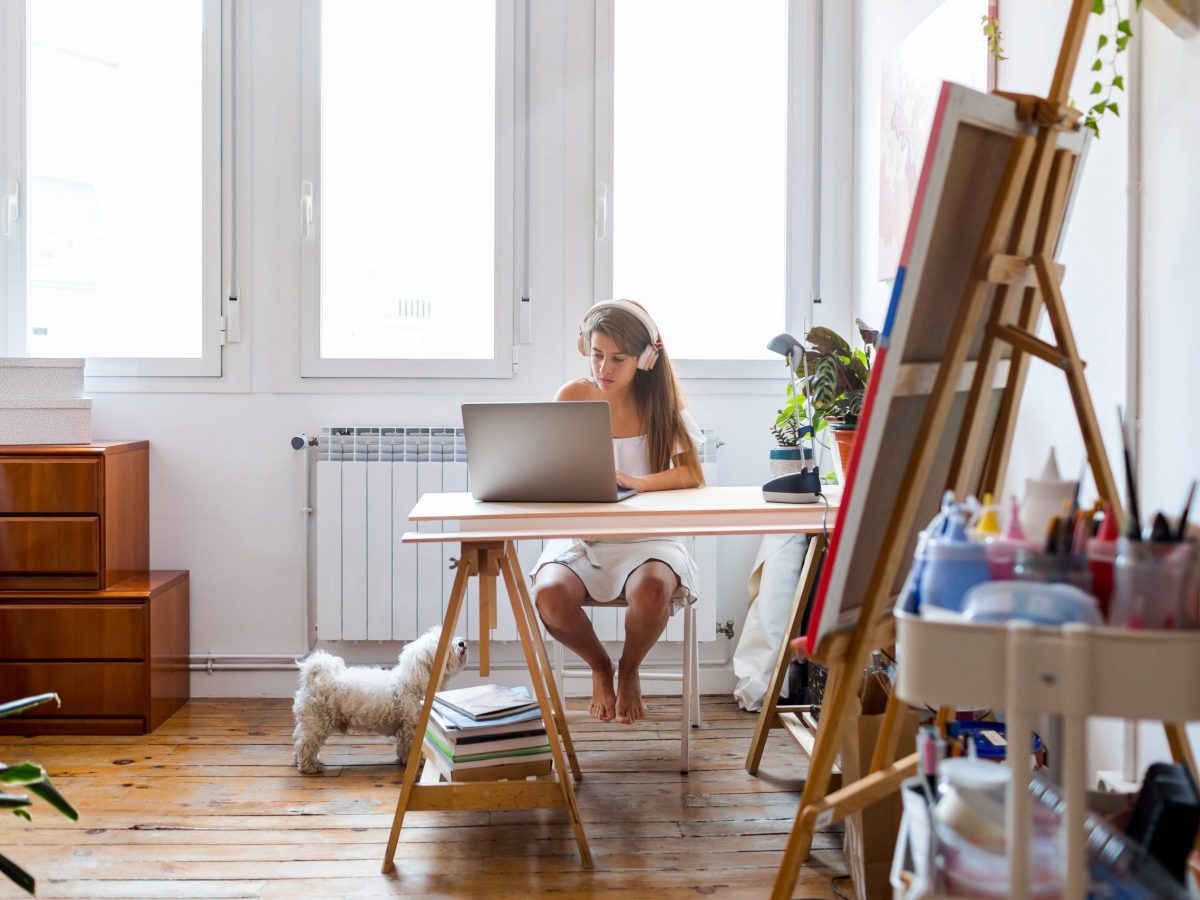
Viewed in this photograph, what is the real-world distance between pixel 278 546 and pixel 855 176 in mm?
2276

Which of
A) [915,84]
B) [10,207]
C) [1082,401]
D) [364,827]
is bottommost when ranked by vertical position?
[364,827]

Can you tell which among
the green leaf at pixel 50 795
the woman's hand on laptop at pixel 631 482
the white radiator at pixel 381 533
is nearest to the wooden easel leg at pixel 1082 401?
the woman's hand on laptop at pixel 631 482

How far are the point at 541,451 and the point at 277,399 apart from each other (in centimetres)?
154

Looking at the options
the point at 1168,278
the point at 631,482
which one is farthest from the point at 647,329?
the point at 1168,278

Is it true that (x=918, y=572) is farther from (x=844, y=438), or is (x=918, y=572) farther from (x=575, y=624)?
(x=575, y=624)

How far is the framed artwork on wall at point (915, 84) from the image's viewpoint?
258 centimetres

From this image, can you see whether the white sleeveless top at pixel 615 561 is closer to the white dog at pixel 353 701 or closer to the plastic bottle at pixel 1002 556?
the white dog at pixel 353 701

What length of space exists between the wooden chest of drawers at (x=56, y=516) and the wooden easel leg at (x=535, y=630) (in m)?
1.40

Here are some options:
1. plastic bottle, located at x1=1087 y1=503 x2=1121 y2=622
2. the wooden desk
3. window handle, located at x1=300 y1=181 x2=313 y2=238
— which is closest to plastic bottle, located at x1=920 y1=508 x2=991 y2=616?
plastic bottle, located at x1=1087 y1=503 x2=1121 y2=622

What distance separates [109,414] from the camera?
355cm

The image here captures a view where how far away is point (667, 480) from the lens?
111 inches

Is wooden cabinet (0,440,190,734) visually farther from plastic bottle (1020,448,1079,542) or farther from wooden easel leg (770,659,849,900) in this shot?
plastic bottle (1020,448,1079,542)

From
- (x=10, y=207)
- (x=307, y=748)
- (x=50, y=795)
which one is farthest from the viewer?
(x=10, y=207)

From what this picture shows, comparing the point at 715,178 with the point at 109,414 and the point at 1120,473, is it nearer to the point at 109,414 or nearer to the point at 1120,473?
the point at 1120,473
